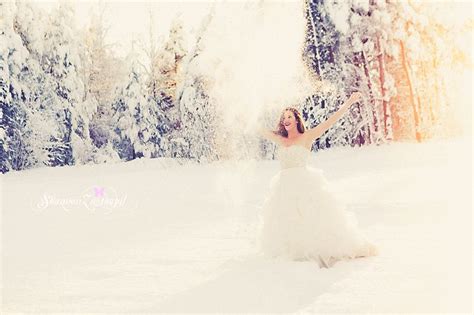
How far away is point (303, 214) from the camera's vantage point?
6996 mm

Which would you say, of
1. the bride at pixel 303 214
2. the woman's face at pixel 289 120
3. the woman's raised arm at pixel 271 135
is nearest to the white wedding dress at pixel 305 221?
the bride at pixel 303 214

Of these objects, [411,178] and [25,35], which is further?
[25,35]

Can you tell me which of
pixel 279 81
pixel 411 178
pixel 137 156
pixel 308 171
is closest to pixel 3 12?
pixel 137 156

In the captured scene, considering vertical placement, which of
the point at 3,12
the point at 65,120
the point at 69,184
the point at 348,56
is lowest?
the point at 69,184

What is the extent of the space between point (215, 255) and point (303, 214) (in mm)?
1289

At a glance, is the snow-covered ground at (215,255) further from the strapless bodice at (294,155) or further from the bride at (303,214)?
the strapless bodice at (294,155)

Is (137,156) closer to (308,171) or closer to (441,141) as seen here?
(441,141)

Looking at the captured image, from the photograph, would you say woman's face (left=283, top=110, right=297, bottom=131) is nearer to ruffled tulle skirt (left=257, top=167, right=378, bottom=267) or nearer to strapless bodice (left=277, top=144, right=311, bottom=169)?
strapless bodice (left=277, top=144, right=311, bottom=169)

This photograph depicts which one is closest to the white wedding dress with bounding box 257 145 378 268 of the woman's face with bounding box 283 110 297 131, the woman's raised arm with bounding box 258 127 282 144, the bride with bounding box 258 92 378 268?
the bride with bounding box 258 92 378 268

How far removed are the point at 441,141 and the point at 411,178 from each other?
12198mm

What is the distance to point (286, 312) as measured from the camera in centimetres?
501

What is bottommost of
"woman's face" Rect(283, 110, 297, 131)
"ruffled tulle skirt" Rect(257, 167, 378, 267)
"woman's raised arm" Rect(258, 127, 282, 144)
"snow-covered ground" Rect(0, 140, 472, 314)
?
"snow-covered ground" Rect(0, 140, 472, 314)

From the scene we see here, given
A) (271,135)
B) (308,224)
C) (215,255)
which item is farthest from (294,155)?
(215,255)

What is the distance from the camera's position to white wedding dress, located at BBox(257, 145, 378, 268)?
270 inches
